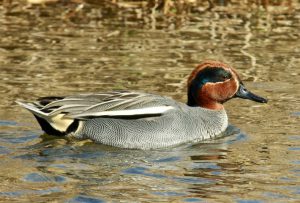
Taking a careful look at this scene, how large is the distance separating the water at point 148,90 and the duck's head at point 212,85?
1.09 feet

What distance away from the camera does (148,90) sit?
456 inches

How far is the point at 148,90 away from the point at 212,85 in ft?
4.99

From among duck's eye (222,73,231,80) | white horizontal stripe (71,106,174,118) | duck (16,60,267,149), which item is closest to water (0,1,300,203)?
duck (16,60,267,149)

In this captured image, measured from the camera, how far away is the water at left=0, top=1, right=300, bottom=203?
799 cm

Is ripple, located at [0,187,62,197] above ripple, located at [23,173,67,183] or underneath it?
above

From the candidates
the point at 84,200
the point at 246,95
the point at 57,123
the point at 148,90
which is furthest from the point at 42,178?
the point at 148,90

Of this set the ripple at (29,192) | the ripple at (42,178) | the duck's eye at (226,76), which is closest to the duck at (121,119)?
the duck's eye at (226,76)

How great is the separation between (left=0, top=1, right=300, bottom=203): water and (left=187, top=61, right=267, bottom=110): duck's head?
33 cm

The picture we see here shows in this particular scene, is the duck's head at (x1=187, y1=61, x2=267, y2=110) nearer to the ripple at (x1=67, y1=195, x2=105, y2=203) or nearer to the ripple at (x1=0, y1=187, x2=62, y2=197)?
the ripple at (x1=0, y1=187, x2=62, y2=197)

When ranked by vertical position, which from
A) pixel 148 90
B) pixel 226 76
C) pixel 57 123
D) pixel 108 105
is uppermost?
pixel 226 76

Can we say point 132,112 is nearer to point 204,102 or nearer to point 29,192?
point 204,102

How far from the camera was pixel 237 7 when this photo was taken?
52.5 ft

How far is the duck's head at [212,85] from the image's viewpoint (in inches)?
399

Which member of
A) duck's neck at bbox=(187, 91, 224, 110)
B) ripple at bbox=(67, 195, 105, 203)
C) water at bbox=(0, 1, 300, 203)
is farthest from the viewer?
duck's neck at bbox=(187, 91, 224, 110)
